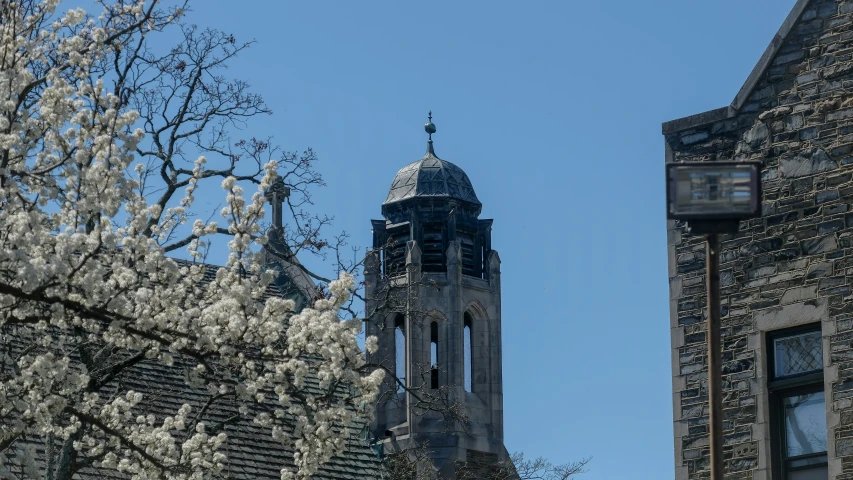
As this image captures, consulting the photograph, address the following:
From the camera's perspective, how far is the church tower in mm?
50875

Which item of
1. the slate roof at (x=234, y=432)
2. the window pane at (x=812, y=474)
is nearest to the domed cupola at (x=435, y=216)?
the slate roof at (x=234, y=432)

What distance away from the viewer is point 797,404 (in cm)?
1385

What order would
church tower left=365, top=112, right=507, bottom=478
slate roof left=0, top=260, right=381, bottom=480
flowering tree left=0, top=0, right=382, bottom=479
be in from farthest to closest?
1. church tower left=365, top=112, right=507, bottom=478
2. slate roof left=0, top=260, right=381, bottom=480
3. flowering tree left=0, top=0, right=382, bottom=479

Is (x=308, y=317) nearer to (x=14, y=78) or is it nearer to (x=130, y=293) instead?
(x=130, y=293)

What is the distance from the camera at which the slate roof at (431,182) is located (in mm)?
53594

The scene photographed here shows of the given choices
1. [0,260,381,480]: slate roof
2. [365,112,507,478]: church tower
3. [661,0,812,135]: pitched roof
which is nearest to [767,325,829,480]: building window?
[661,0,812,135]: pitched roof

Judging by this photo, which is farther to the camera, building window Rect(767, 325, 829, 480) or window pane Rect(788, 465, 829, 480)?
building window Rect(767, 325, 829, 480)

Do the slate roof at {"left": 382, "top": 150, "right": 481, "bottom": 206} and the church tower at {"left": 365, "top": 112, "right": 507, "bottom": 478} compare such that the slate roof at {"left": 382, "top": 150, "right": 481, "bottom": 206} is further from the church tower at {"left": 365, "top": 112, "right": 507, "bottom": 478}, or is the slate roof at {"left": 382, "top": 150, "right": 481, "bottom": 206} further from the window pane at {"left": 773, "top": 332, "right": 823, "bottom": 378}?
the window pane at {"left": 773, "top": 332, "right": 823, "bottom": 378}

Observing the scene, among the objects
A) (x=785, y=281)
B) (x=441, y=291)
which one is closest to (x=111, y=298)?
(x=785, y=281)

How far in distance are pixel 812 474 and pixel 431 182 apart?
4076 cm

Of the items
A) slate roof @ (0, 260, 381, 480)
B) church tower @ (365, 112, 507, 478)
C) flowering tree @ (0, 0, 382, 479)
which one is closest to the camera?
flowering tree @ (0, 0, 382, 479)

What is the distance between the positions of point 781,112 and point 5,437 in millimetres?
6821

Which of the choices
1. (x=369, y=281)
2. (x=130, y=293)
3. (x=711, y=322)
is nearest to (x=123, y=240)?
(x=130, y=293)

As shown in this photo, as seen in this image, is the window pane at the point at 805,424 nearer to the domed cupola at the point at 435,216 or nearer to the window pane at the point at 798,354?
the window pane at the point at 798,354
